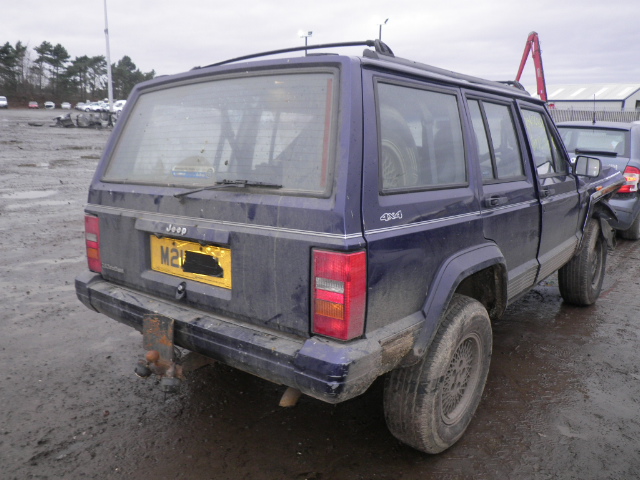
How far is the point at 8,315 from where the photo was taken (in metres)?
4.43

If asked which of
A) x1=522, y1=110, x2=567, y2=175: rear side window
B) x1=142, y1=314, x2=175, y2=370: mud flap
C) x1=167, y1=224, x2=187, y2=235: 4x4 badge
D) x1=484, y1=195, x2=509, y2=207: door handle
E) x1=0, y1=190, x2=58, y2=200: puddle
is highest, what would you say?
x1=522, y1=110, x2=567, y2=175: rear side window

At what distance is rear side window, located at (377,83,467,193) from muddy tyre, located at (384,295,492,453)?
2.34 feet

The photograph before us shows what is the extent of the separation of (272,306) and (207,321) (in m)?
0.39

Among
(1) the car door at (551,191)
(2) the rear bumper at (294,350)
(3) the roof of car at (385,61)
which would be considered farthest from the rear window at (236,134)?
(1) the car door at (551,191)

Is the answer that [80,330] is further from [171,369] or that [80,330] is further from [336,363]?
[336,363]

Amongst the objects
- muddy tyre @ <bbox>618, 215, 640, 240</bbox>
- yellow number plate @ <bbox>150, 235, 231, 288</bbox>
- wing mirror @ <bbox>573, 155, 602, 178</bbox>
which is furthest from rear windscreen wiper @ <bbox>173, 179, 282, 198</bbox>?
muddy tyre @ <bbox>618, 215, 640, 240</bbox>

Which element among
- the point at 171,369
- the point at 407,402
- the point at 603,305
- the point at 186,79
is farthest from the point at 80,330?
the point at 603,305

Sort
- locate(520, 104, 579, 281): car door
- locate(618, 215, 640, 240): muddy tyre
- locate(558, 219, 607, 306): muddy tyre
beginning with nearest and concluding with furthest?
locate(520, 104, 579, 281): car door, locate(558, 219, 607, 306): muddy tyre, locate(618, 215, 640, 240): muddy tyre

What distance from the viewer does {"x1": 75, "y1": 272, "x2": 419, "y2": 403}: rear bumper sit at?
2.08 metres

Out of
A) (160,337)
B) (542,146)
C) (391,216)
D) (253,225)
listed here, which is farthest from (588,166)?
(160,337)

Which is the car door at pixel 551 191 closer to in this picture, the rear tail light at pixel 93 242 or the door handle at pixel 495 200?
the door handle at pixel 495 200

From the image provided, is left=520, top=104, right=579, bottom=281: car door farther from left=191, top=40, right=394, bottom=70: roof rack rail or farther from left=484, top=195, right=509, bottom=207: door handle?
left=191, top=40, right=394, bottom=70: roof rack rail

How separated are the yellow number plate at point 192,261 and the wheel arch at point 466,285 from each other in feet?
3.13

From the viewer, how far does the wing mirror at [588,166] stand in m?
4.14
